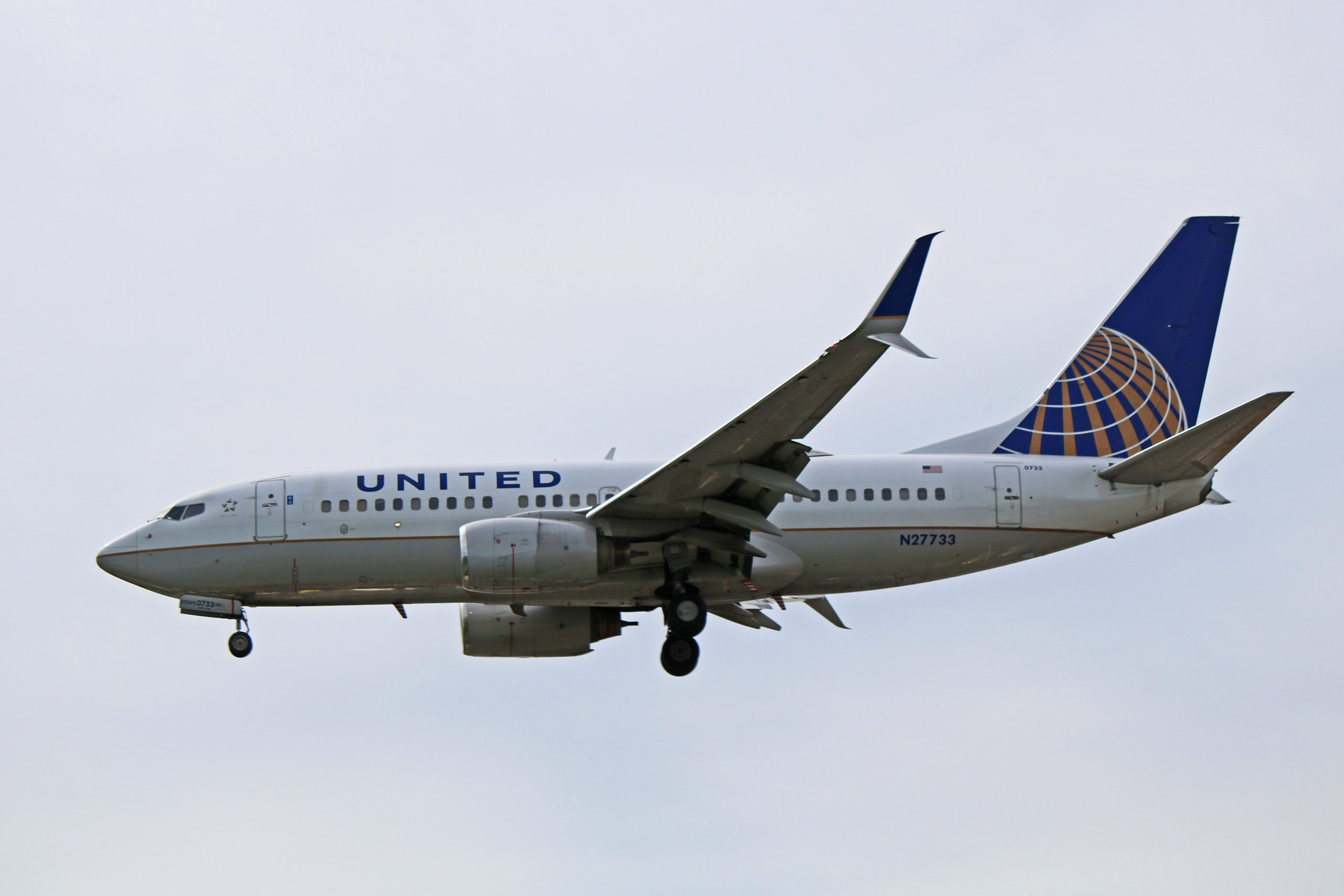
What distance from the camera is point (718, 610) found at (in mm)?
26594

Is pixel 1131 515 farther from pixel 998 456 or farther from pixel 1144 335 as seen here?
pixel 1144 335

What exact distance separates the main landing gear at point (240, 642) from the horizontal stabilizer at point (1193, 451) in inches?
559

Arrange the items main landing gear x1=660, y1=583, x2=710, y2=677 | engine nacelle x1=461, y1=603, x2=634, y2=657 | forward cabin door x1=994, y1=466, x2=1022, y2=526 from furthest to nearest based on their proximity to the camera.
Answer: engine nacelle x1=461, y1=603, x2=634, y2=657, forward cabin door x1=994, y1=466, x2=1022, y2=526, main landing gear x1=660, y1=583, x2=710, y2=677

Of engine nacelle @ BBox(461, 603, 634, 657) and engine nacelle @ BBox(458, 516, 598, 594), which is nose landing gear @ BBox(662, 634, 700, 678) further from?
engine nacelle @ BBox(461, 603, 634, 657)

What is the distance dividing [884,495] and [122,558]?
12.5 metres

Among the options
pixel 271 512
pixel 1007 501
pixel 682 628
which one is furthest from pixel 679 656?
pixel 271 512

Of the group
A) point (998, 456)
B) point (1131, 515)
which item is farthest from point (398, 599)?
point (1131, 515)

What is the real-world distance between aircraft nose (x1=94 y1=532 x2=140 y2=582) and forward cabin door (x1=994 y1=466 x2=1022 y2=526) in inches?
553

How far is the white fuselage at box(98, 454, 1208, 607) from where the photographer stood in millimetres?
22906

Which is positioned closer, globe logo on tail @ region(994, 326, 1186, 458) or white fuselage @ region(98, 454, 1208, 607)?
white fuselage @ region(98, 454, 1208, 607)

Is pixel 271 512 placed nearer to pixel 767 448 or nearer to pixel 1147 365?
pixel 767 448

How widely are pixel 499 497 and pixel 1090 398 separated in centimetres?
1084

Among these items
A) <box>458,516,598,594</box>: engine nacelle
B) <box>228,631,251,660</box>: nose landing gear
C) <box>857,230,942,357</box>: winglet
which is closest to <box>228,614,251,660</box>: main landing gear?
<box>228,631,251,660</box>: nose landing gear

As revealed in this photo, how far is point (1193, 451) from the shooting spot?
22.2 m
